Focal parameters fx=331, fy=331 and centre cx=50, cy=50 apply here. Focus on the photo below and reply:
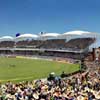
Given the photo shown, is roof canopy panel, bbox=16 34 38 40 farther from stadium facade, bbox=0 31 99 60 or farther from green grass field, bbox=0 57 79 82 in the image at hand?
green grass field, bbox=0 57 79 82

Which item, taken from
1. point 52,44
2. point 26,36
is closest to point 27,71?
point 52,44

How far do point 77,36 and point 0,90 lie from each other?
83.4 meters

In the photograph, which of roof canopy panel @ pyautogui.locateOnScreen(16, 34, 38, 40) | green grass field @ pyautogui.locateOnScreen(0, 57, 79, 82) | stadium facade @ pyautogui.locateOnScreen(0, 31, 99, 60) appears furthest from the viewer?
roof canopy panel @ pyautogui.locateOnScreen(16, 34, 38, 40)

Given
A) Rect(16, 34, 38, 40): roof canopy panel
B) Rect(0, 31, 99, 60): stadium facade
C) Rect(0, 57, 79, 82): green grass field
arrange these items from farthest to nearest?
Rect(16, 34, 38, 40): roof canopy panel
Rect(0, 31, 99, 60): stadium facade
Rect(0, 57, 79, 82): green grass field

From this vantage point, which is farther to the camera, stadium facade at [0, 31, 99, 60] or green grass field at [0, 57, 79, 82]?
stadium facade at [0, 31, 99, 60]

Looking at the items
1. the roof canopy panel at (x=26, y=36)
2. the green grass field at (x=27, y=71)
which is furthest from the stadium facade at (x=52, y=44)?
the green grass field at (x=27, y=71)

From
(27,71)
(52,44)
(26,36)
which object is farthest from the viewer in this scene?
(26,36)

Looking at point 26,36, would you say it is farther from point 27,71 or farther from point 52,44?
point 27,71

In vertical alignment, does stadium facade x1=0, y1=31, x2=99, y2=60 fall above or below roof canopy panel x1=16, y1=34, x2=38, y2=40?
below

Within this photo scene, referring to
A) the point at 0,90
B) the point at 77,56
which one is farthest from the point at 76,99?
the point at 77,56

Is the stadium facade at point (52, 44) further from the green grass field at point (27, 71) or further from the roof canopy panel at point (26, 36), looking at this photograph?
the green grass field at point (27, 71)

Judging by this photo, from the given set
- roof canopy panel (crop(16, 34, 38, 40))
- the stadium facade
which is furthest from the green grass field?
roof canopy panel (crop(16, 34, 38, 40))

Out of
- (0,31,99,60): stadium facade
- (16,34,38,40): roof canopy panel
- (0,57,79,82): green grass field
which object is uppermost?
(16,34,38,40): roof canopy panel

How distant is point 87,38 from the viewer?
300 ft
